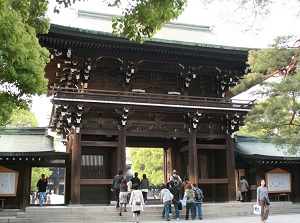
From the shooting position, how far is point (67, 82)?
2028 cm

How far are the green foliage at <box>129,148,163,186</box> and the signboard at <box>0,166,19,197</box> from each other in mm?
26814

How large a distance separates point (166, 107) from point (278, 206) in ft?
27.3

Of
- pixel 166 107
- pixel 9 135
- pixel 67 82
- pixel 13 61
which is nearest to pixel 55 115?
pixel 67 82

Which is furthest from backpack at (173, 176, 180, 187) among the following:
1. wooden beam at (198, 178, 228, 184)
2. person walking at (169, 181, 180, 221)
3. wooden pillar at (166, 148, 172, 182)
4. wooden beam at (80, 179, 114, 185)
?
wooden pillar at (166, 148, 172, 182)

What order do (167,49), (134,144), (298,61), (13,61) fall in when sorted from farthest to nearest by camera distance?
(134,144) → (167,49) → (298,61) → (13,61)

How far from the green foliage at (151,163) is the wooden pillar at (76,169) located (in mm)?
26882

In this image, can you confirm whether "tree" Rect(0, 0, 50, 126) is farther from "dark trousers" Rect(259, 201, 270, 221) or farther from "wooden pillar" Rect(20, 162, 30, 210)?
"wooden pillar" Rect(20, 162, 30, 210)

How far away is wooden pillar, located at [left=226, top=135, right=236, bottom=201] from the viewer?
66.4 ft

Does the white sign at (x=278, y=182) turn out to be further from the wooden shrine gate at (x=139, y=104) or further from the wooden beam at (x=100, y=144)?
the wooden beam at (x=100, y=144)

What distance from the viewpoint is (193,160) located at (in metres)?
19.8

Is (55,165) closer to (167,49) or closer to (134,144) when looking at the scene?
(134,144)

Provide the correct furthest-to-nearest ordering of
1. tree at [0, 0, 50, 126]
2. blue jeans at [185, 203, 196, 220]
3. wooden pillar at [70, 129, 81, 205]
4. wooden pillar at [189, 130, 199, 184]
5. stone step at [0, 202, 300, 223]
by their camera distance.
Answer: wooden pillar at [189, 130, 199, 184], wooden pillar at [70, 129, 81, 205], blue jeans at [185, 203, 196, 220], stone step at [0, 202, 300, 223], tree at [0, 0, 50, 126]

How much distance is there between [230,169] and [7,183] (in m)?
12.0

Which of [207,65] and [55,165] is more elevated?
[207,65]
